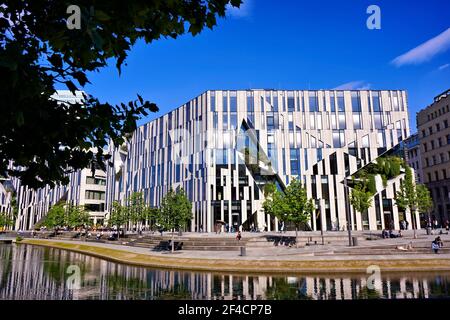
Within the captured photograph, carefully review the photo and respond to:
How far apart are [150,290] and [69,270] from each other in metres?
12.7

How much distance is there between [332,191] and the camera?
6309 centimetres

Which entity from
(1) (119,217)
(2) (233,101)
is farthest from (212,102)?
(1) (119,217)

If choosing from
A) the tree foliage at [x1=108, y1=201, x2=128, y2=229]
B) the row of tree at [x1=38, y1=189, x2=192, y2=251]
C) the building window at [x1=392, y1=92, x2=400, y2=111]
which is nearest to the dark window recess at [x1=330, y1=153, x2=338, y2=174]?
the building window at [x1=392, y1=92, x2=400, y2=111]

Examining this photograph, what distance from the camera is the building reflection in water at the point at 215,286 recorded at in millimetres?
16078

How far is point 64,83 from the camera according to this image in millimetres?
4738

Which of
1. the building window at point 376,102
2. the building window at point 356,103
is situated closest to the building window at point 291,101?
the building window at point 356,103

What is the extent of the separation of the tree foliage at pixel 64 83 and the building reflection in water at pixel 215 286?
39.5ft

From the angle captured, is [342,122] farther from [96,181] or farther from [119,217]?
[96,181]

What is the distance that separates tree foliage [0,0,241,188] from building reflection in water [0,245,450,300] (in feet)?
39.5

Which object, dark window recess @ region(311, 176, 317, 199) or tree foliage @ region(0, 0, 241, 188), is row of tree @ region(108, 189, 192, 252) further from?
tree foliage @ region(0, 0, 241, 188)

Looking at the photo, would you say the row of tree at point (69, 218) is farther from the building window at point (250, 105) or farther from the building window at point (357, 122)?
the building window at point (357, 122)

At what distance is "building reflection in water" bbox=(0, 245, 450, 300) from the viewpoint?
16.1 meters
